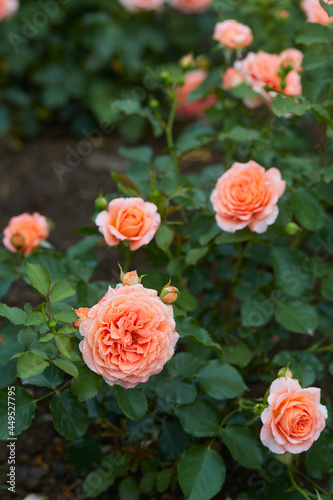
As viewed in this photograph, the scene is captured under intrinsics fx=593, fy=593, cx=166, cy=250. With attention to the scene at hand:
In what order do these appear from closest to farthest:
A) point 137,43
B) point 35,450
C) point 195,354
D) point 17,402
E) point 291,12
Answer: point 17,402 < point 195,354 < point 35,450 < point 291,12 < point 137,43

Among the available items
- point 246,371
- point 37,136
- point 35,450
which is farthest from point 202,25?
point 35,450

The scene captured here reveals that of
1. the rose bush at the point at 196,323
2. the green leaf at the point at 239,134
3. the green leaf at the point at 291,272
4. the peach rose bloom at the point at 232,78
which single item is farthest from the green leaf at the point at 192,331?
the peach rose bloom at the point at 232,78

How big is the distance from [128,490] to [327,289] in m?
0.76

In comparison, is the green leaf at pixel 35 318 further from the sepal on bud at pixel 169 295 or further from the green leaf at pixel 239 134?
the green leaf at pixel 239 134

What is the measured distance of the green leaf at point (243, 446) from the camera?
52.5 inches

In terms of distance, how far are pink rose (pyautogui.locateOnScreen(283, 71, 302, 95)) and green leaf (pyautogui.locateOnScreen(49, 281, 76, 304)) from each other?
90cm

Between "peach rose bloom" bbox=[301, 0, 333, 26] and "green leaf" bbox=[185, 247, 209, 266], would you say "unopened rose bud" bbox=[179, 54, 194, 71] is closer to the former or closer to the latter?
"peach rose bloom" bbox=[301, 0, 333, 26]

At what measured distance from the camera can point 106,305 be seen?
1126 millimetres

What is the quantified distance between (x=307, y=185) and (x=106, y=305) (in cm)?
81

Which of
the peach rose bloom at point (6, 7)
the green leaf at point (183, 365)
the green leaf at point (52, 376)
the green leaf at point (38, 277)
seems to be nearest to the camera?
the green leaf at point (38, 277)

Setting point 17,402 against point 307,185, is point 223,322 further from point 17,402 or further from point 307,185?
point 17,402

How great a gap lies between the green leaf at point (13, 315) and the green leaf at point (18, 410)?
18 centimetres

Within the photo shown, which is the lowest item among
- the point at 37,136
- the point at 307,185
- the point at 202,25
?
the point at 37,136

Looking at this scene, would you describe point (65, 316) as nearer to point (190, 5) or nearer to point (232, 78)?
point (232, 78)
